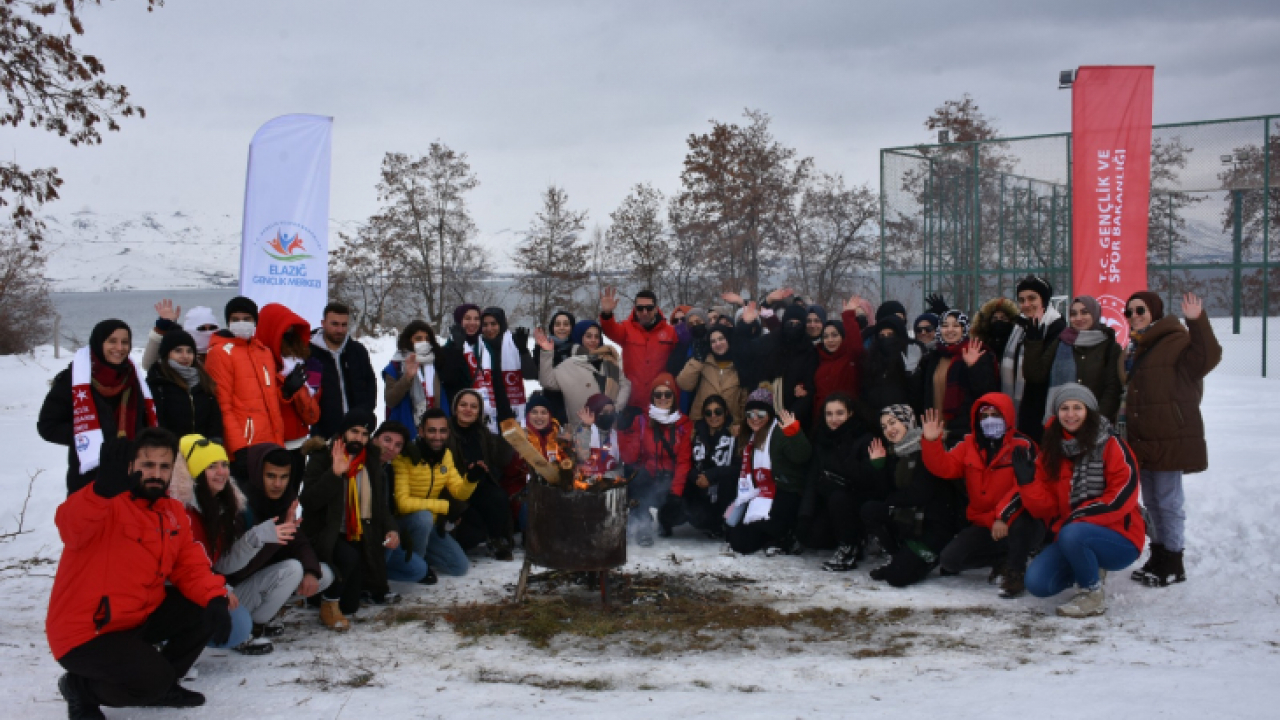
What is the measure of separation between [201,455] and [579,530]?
86.7 inches

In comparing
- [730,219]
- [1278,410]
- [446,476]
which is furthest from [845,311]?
[730,219]

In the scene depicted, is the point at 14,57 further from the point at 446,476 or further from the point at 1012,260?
the point at 1012,260

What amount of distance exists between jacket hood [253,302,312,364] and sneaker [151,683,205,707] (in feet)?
9.22

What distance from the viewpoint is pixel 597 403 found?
8.01 meters

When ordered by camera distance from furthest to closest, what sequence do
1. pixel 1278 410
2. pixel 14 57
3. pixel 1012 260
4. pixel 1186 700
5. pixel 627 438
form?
pixel 1012 260, pixel 1278 410, pixel 14 57, pixel 627 438, pixel 1186 700

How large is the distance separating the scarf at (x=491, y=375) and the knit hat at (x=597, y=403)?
24.1 inches

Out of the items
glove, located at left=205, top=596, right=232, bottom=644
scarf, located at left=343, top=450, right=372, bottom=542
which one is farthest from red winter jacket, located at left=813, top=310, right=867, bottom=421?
glove, located at left=205, top=596, right=232, bottom=644

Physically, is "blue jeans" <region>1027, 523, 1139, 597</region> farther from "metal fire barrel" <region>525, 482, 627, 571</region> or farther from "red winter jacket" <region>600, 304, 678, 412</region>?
"red winter jacket" <region>600, 304, 678, 412</region>

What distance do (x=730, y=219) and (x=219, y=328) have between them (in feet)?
64.3

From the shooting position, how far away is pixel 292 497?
5.07 m

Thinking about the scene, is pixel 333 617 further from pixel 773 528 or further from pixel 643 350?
pixel 643 350

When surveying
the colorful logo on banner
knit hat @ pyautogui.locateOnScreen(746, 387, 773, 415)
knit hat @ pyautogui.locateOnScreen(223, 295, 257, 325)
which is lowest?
knit hat @ pyautogui.locateOnScreen(746, 387, 773, 415)

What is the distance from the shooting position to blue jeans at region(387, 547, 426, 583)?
5.93 m

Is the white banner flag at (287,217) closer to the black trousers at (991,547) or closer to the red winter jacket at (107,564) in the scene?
the red winter jacket at (107,564)
